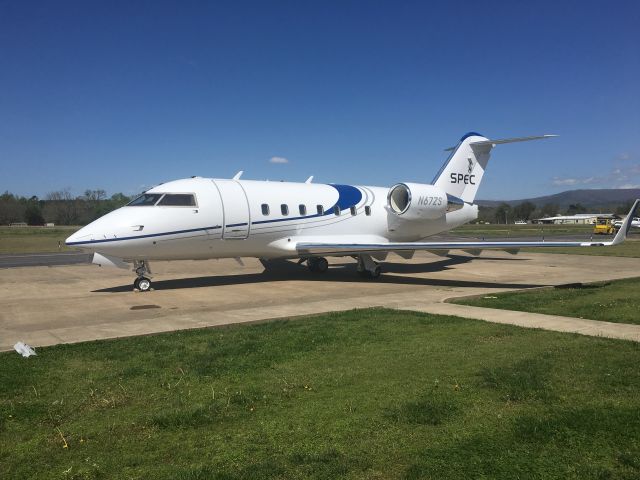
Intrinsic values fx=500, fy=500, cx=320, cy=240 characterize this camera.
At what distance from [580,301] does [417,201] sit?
889 centimetres

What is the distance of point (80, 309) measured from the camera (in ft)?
38.9

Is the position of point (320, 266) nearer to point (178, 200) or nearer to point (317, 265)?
point (317, 265)

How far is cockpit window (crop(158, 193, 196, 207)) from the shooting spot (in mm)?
14820

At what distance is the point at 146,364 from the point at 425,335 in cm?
438

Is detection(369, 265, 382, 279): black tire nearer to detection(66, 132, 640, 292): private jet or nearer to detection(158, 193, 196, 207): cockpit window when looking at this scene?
detection(66, 132, 640, 292): private jet

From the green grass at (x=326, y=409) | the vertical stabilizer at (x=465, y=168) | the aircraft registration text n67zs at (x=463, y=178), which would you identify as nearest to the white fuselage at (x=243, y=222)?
the vertical stabilizer at (x=465, y=168)

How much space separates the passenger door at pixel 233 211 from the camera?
1567cm

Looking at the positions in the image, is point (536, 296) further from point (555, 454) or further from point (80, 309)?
point (80, 309)

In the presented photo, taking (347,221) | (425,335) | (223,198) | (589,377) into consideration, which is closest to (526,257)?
(347,221)

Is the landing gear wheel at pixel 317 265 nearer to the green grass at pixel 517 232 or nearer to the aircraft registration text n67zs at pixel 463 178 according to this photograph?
the aircraft registration text n67zs at pixel 463 178

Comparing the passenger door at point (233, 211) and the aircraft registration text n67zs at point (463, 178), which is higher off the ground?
the aircraft registration text n67zs at point (463, 178)

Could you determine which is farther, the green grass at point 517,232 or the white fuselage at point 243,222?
the green grass at point 517,232

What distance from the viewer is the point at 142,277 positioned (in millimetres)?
15094

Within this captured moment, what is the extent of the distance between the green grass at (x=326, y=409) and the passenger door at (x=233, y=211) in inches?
309
